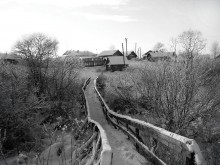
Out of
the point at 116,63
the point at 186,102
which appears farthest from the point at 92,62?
the point at 186,102

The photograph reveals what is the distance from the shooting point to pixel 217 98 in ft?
32.1

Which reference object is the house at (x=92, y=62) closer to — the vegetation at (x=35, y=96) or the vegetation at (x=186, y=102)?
the vegetation at (x=35, y=96)

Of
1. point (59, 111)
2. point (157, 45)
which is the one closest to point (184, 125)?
point (59, 111)

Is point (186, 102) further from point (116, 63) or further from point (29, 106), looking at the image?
point (116, 63)

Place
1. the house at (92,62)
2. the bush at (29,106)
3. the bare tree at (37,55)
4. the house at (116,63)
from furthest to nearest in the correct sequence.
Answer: the house at (92,62)
the house at (116,63)
the bare tree at (37,55)
the bush at (29,106)

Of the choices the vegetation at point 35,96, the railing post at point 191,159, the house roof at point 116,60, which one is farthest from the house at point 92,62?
the railing post at point 191,159

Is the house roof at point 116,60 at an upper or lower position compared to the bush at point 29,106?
upper

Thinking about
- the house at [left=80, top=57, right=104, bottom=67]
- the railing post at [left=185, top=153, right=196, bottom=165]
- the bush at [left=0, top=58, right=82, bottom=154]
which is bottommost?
the bush at [left=0, top=58, right=82, bottom=154]

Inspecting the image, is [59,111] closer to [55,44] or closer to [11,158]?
[11,158]

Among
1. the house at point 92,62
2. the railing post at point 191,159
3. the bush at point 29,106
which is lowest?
the bush at point 29,106

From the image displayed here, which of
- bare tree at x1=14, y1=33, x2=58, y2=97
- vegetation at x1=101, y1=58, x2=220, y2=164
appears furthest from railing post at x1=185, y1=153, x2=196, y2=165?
bare tree at x1=14, y1=33, x2=58, y2=97

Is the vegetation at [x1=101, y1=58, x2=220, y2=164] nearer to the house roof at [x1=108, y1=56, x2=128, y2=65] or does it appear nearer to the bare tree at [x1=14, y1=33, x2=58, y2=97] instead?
the bare tree at [x1=14, y1=33, x2=58, y2=97]

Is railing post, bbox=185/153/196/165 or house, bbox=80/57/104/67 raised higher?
house, bbox=80/57/104/67

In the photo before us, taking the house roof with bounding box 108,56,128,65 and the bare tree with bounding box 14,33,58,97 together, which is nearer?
the bare tree with bounding box 14,33,58,97
